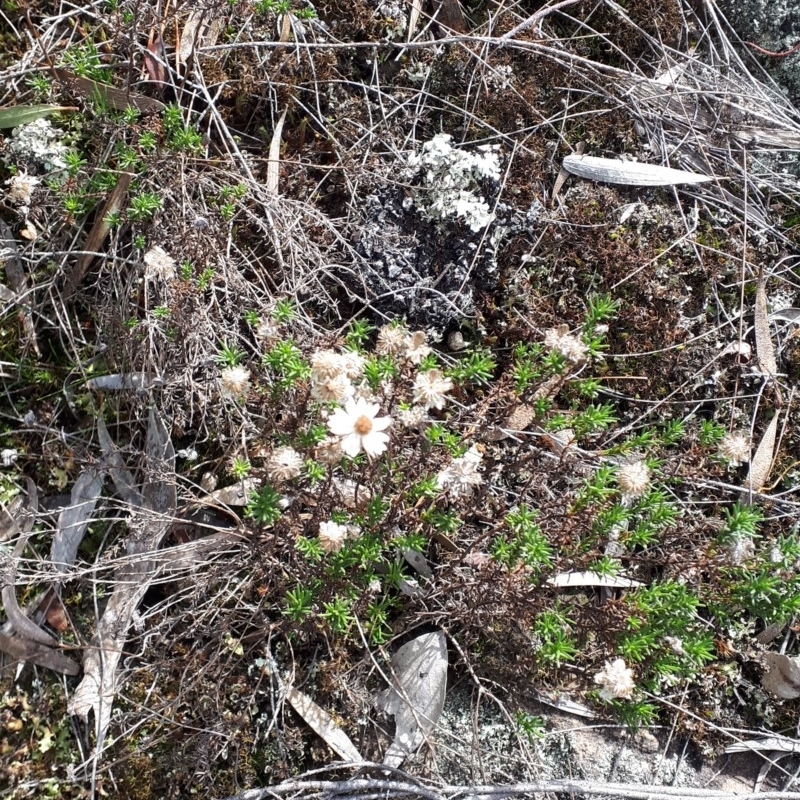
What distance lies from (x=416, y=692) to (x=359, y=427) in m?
1.37

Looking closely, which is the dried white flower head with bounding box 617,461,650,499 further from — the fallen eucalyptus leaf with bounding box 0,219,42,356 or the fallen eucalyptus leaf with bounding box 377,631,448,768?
the fallen eucalyptus leaf with bounding box 0,219,42,356

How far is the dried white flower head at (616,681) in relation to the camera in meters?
2.57

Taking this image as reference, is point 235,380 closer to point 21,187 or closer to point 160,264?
point 160,264

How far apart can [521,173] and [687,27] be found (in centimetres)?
116

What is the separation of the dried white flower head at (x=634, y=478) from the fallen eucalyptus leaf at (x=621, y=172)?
165 cm

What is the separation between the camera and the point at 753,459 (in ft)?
11.6

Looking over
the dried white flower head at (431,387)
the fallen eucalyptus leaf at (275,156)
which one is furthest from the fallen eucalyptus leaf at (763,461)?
the fallen eucalyptus leaf at (275,156)

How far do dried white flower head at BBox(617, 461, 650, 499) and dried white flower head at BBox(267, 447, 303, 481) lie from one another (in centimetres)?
112

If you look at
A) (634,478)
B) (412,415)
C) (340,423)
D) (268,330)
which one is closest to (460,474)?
(412,415)

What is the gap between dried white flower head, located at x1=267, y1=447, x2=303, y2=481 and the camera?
245 cm

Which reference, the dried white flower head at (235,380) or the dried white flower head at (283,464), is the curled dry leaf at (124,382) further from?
the dried white flower head at (283,464)

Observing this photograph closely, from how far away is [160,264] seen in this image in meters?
2.91

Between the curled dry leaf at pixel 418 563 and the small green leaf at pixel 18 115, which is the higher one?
the small green leaf at pixel 18 115

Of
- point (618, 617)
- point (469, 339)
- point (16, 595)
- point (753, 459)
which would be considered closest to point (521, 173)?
point (469, 339)
